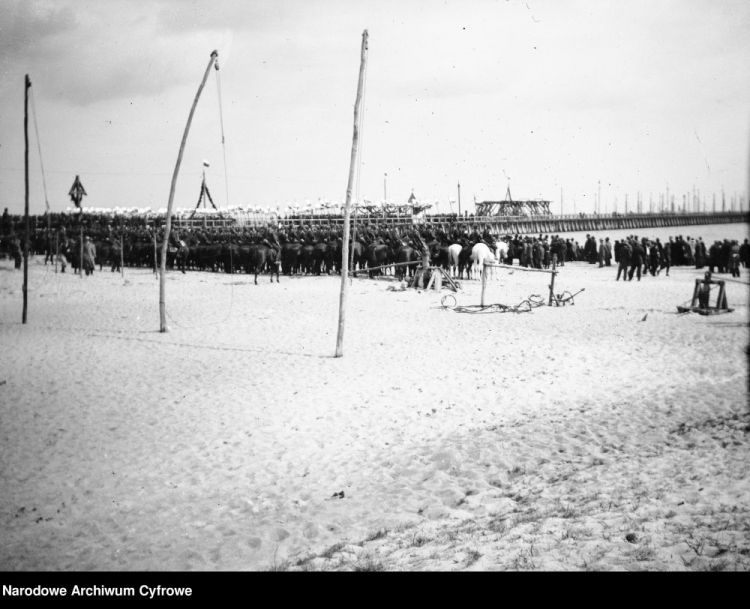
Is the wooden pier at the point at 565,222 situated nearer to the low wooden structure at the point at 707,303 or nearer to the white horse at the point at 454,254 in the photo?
the white horse at the point at 454,254

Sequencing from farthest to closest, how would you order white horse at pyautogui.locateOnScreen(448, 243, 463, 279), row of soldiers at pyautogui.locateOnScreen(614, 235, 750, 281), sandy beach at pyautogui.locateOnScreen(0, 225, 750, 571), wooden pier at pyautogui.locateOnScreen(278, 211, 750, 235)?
wooden pier at pyautogui.locateOnScreen(278, 211, 750, 235) < white horse at pyautogui.locateOnScreen(448, 243, 463, 279) < row of soldiers at pyautogui.locateOnScreen(614, 235, 750, 281) < sandy beach at pyautogui.locateOnScreen(0, 225, 750, 571)

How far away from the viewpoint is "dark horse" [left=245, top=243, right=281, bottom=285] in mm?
24969

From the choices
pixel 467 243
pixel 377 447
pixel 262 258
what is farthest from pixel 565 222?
pixel 377 447

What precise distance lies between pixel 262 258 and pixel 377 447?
18.9 metres

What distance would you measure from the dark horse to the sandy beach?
36.1 ft

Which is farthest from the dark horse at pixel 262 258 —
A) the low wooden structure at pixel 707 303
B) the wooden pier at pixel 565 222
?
the wooden pier at pixel 565 222

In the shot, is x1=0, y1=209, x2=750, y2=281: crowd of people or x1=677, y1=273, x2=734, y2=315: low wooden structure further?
x1=0, y1=209, x2=750, y2=281: crowd of people

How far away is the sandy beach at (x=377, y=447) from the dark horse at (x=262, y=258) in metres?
11.0

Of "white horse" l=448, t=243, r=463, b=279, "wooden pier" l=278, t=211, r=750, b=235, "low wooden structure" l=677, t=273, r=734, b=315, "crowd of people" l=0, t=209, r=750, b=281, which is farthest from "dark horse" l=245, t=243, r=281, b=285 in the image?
"wooden pier" l=278, t=211, r=750, b=235

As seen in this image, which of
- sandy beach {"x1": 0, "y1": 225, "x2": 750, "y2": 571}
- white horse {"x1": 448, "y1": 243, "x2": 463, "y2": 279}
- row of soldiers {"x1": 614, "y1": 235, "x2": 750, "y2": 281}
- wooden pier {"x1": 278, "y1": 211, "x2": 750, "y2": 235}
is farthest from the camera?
wooden pier {"x1": 278, "y1": 211, "x2": 750, "y2": 235}

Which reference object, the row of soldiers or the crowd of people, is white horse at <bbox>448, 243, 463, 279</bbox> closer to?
the crowd of people

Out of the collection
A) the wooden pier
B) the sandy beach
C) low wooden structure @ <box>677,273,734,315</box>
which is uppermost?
the wooden pier

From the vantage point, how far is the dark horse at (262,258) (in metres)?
25.0
